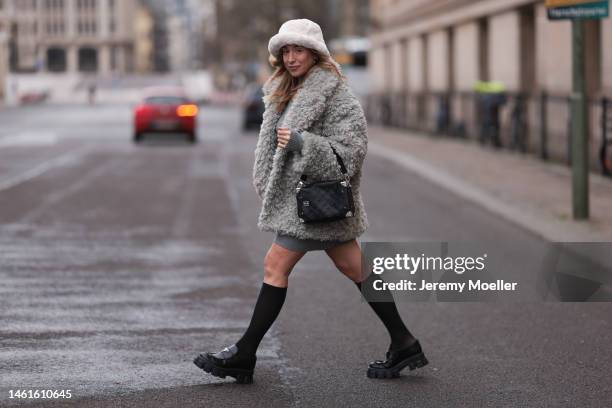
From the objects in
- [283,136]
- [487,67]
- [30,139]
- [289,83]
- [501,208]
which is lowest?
[501,208]

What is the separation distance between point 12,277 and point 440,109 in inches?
930

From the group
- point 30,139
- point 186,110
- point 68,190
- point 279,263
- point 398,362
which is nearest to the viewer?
point 279,263

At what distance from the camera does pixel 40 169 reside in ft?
72.7

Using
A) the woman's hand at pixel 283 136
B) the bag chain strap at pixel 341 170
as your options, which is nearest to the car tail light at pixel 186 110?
the bag chain strap at pixel 341 170

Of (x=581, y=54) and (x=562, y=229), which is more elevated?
(x=581, y=54)

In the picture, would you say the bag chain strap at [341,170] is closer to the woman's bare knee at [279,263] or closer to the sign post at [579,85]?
the woman's bare knee at [279,263]

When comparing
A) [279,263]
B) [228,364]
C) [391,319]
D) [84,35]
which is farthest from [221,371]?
[84,35]

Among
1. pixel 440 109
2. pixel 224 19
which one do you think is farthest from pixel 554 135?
pixel 224 19

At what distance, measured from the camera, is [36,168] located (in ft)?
73.7

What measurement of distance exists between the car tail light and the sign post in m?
22.4

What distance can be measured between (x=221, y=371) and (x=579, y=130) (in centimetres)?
708

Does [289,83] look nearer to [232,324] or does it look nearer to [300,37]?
[300,37]

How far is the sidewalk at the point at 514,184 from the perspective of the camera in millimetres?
11703

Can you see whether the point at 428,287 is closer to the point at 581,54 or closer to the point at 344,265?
the point at 344,265
